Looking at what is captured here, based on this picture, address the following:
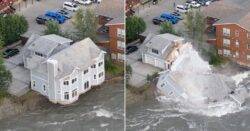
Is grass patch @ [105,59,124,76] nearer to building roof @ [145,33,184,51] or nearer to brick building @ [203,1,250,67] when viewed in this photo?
building roof @ [145,33,184,51]

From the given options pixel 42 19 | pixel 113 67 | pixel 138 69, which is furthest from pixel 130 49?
pixel 42 19

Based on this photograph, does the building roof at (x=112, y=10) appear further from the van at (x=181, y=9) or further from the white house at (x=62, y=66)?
the van at (x=181, y=9)

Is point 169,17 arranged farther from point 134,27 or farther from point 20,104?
point 20,104

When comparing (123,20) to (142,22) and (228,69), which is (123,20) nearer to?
(142,22)

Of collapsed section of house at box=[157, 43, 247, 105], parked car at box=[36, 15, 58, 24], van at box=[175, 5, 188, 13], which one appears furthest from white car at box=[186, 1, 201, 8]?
parked car at box=[36, 15, 58, 24]

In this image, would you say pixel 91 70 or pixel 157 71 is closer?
pixel 157 71

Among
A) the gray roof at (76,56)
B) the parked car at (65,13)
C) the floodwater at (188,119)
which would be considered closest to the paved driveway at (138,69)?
the floodwater at (188,119)

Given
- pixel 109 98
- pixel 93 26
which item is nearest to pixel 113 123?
pixel 109 98
